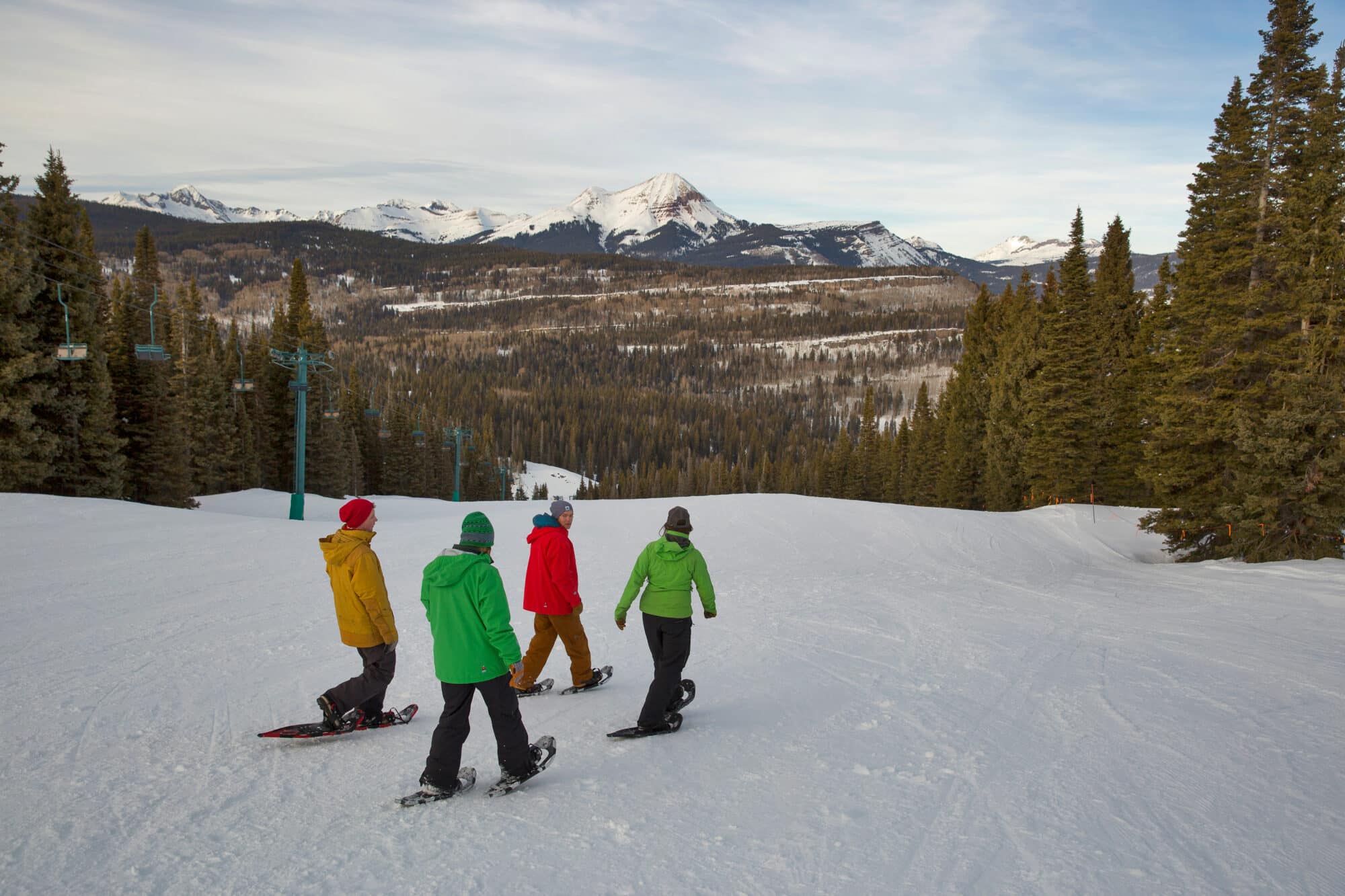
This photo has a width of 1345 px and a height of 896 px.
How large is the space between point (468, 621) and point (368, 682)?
5.54 ft

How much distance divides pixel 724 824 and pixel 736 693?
2952mm

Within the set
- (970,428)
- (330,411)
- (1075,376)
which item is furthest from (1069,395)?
(330,411)

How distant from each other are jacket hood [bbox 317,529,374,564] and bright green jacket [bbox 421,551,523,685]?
1088 mm

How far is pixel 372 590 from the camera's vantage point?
18.6 feet

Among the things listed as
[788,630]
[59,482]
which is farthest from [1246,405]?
[59,482]

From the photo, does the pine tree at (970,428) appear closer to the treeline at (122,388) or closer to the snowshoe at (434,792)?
the treeline at (122,388)

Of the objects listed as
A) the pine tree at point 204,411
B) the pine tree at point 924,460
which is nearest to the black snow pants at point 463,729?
the pine tree at point 204,411

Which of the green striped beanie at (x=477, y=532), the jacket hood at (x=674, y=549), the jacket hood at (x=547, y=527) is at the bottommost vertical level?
the jacket hood at (x=674, y=549)

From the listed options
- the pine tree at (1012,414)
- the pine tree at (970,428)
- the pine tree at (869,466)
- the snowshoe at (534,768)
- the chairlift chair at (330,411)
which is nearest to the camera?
the snowshoe at (534,768)

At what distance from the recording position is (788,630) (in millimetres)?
10688

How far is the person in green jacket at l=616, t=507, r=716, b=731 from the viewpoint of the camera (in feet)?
20.4

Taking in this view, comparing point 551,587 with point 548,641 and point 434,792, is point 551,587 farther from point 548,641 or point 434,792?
point 434,792

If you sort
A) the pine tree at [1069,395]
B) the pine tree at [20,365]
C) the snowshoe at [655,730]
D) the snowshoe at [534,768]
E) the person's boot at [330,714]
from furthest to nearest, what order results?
the pine tree at [1069,395] < the pine tree at [20,365] < the snowshoe at [655,730] < the person's boot at [330,714] < the snowshoe at [534,768]

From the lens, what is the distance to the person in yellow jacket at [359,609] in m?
5.60
